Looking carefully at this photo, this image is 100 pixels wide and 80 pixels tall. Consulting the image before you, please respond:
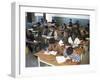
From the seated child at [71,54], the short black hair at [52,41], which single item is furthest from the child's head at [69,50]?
the short black hair at [52,41]

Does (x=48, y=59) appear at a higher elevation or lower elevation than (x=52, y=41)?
lower

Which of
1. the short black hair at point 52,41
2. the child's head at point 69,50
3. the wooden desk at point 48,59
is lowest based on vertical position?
the wooden desk at point 48,59

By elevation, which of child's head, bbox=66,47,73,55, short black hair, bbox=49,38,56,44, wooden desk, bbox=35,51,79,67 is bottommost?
wooden desk, bbox=35,51,79,67

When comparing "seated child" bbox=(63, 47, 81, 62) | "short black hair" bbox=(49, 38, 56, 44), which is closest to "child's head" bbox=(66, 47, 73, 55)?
"seated child" bbox=(63, 47, 81, 62)

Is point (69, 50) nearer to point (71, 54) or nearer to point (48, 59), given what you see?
point (71, 54)

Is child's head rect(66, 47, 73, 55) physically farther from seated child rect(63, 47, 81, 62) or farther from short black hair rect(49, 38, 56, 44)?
Answer: short black hair rect(49, 38, 56, 44)

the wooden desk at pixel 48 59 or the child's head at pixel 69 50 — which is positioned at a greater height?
the child's head at pixel 69 50

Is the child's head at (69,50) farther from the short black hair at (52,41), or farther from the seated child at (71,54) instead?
the short black hair at (52,41)

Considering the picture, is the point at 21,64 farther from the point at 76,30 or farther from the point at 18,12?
the point at 76,30

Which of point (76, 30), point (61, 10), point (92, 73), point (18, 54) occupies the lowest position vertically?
point (92, 73)

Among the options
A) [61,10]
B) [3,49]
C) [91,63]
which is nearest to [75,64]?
[91,63]

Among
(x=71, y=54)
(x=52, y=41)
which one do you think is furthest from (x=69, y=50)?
(x=52, y=41)

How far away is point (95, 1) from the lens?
175 cm

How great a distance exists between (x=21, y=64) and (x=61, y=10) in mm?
408
